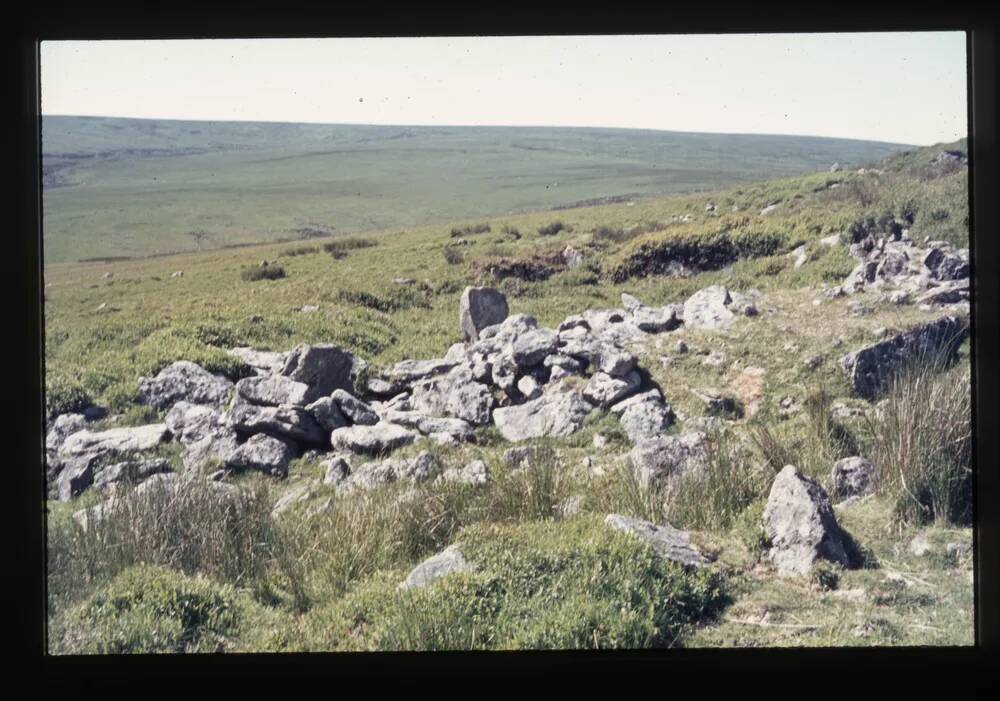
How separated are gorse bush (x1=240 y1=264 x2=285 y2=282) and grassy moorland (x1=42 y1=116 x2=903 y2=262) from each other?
20 cm

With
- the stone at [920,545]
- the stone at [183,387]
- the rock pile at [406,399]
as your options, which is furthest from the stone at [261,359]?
the stone at [920,545]

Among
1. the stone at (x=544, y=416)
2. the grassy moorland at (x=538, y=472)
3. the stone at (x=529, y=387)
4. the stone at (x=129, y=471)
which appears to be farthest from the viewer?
the stone at (x=529, y=387)

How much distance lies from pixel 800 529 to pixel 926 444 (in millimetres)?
569

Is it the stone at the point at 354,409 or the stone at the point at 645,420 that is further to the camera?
the stone at the point at 354,409

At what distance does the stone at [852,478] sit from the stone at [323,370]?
2.37 meters

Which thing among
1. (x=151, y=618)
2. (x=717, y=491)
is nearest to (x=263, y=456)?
(x=151, y=618)

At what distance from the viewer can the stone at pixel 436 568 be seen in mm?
3855

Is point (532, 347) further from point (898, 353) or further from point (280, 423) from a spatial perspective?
point (898, 353)

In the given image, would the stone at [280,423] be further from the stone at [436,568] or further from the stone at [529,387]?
the stone at [436,568]

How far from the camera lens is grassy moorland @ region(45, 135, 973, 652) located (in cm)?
370

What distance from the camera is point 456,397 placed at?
5.16 meters

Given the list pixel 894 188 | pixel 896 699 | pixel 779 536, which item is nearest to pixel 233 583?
pixel 779 536

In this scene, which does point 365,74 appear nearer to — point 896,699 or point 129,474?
point 129,474

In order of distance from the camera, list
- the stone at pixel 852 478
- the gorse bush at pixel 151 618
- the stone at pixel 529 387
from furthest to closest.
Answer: the stone at pixel 529 387, the stone at pixel 852 478, the gorse bush at pixel 151 618
